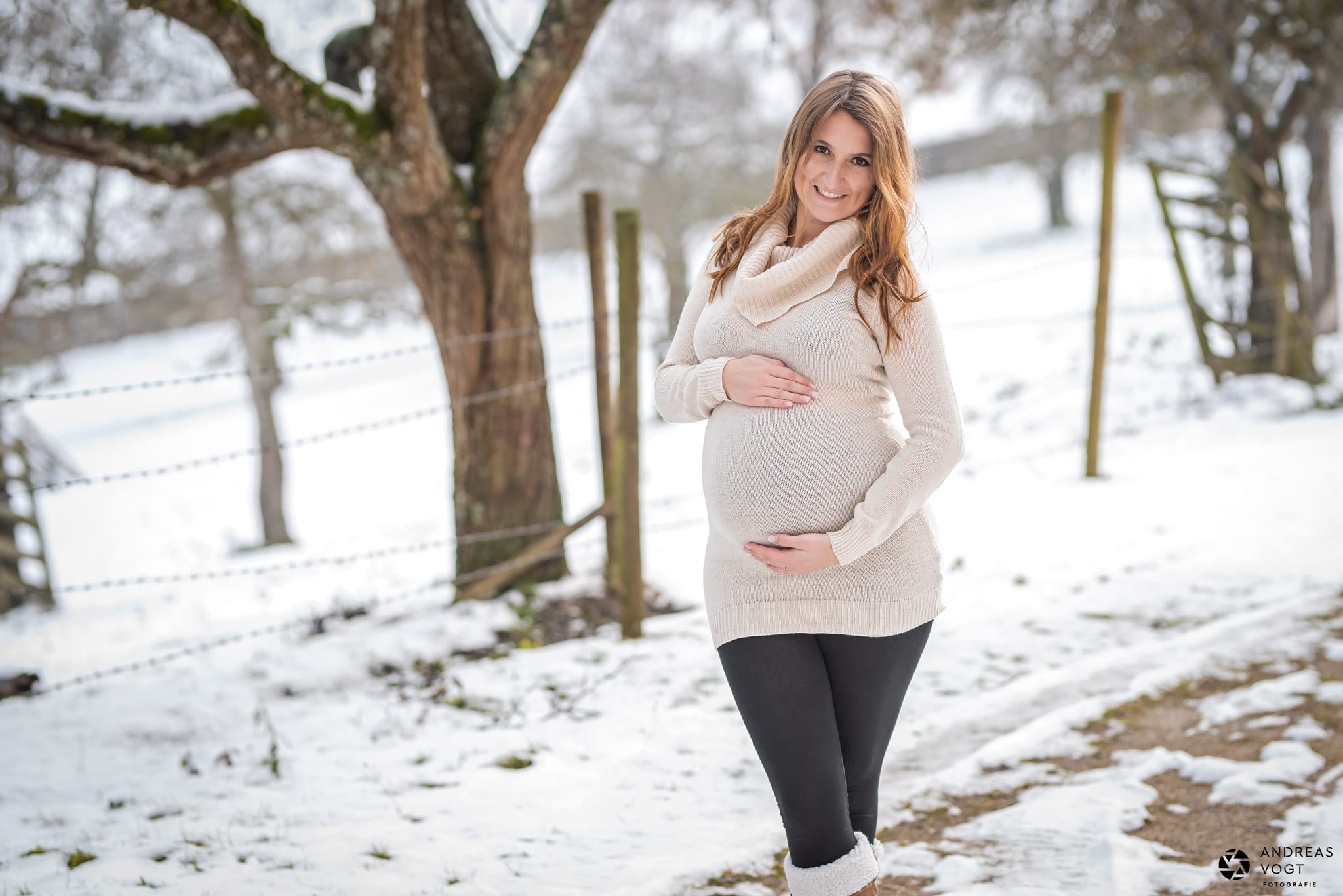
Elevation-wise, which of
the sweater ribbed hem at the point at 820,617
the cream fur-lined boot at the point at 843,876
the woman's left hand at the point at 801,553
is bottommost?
the cream fur-lined boot at the point at 843,876

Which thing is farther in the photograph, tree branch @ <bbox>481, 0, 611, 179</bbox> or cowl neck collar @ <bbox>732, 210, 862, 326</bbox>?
tree branch @ <bbox>481, 0, 611, 179</bbox>

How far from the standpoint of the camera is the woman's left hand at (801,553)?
6.30 ft

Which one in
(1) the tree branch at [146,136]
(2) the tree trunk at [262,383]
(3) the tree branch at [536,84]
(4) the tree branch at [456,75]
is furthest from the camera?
(2) the tree trunk at [262,383]

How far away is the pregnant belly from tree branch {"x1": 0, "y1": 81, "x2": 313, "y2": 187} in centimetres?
318

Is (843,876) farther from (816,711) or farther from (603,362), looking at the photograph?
(603,362)

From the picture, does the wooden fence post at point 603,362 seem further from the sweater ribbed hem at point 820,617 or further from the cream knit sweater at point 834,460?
the sweater ribbed hem at point 820,617

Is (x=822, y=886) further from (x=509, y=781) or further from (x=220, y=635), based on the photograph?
(x=220, y=635)

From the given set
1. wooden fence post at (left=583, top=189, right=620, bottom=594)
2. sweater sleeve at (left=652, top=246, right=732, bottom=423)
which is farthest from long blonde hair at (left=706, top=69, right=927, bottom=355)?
wooden fence post at (left=583, top=189, right=620, bottom=594)

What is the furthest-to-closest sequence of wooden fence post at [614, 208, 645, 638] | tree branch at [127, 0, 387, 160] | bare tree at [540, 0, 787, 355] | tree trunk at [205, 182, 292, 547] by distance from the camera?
1. bare tree at [540, 0, 787, 355]
2. tree trunk at [205, 182, 292, 547]
3. wooden fence post at [614, 208, 645, 638]
4. tree branch at [127, 0, 387, 160]

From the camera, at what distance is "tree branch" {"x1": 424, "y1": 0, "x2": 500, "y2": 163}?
5.04 m

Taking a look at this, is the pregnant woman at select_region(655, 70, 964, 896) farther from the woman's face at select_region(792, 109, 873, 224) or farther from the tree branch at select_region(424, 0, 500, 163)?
the tree branch at select_region(424, 0, 500, 163)

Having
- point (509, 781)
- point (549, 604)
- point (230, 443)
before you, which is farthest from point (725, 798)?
point (230, 443)

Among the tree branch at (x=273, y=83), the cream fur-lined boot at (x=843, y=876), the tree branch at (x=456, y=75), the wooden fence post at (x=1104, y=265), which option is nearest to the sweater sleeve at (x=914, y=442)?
the cream fur-lined boot at (x=843, y=876)

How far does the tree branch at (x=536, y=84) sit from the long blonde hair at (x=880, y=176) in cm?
286
